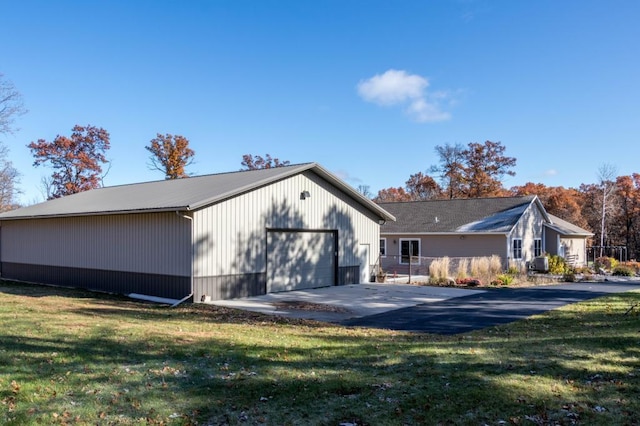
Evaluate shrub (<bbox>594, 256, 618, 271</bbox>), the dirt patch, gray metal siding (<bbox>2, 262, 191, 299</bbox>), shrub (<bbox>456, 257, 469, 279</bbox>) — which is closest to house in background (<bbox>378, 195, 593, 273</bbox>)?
shrub (<bbox>594, 256, 618, 271</bbox>)

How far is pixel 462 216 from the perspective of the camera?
97.8 feet

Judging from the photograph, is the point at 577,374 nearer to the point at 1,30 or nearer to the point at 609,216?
the point at 1,30

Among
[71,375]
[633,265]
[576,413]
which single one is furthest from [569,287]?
[71,375]

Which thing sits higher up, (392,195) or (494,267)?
(392,195)

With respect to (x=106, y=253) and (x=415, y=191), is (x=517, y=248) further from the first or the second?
(x=415, y=191)

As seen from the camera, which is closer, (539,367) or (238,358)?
(539,367)

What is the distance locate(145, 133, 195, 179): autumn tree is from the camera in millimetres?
47031

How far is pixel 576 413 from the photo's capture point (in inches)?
189

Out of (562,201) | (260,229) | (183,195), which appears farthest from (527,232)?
(562,201)

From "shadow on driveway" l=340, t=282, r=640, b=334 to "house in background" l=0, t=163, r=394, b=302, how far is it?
518cm

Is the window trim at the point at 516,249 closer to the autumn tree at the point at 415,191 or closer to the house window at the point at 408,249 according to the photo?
the house window at the point at 408,249

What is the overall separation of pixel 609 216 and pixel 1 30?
51.2 meters

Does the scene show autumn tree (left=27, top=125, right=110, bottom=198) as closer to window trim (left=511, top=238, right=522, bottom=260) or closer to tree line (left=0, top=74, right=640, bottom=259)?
tree line (left=0, top=74, right=640, bottom=259)

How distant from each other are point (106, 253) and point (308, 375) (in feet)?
44.0
